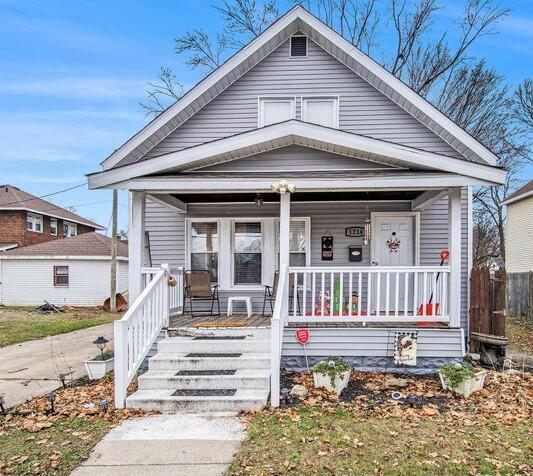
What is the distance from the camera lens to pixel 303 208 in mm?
9594

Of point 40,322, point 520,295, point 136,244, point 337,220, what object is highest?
point 337,220

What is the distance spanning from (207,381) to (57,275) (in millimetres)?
19366

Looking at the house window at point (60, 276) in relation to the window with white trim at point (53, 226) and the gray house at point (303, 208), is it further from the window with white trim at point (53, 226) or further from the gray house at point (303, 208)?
the gray house at point (303, 208)

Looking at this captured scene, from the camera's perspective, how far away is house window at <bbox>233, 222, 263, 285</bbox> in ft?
31.9

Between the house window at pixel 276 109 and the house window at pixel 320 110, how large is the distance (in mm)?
290

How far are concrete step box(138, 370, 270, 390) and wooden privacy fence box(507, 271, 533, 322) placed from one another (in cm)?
1274

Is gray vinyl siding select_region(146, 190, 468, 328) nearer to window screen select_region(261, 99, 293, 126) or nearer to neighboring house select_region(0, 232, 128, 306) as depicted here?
window screen select_region(261, 99, 293, 126)

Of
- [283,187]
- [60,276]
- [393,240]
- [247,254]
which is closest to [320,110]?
[393,240]

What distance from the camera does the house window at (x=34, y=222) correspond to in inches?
1060

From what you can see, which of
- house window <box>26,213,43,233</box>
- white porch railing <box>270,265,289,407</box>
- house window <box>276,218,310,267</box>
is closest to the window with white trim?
house window <box>26,213,43,233</box>

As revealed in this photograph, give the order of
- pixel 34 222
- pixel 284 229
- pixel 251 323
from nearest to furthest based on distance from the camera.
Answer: pixel 284 229 → pixel 251 323 → pixel 34 222

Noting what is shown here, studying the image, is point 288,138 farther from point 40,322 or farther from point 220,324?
point 40,322

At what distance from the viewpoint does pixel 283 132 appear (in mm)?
7355

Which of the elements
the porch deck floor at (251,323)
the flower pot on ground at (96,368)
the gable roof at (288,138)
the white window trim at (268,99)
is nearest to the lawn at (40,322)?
the flower pot on ground at (96,368)
